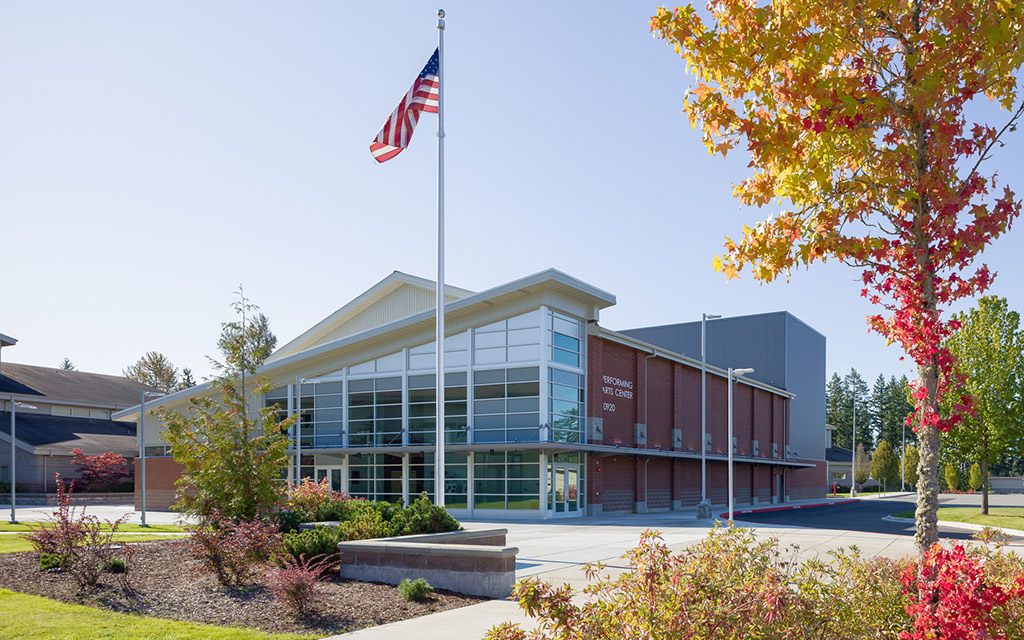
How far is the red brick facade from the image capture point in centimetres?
3803

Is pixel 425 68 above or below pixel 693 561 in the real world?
above

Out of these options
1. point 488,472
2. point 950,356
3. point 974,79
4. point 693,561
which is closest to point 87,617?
point 693,561

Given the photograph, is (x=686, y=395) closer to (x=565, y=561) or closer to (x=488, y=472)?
(x=488, y=472)

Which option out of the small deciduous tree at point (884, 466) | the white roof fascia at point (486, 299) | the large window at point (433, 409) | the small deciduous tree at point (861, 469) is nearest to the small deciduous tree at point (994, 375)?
the white roof fascia at point (486, 299)

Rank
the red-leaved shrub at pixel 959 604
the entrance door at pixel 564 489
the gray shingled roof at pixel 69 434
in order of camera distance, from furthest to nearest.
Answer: the gray shingled roof at pixel 69 434
the entrance door at pixel 564 489
the red-leaved shrub at pixel 959 604

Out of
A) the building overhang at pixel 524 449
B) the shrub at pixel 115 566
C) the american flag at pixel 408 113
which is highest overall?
the american flag at pixel 408 113

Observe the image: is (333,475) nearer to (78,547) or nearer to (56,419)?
(78,547)

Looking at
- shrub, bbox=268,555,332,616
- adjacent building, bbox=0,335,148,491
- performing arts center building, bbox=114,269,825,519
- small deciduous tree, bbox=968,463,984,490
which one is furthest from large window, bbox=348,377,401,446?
small deciduous tree, bbox=968,463,984,490

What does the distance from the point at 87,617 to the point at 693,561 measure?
824cm

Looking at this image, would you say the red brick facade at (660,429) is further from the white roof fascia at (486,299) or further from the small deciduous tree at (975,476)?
the small deciduous tree at (975,476)

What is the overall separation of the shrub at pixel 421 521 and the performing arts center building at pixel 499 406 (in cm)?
1763

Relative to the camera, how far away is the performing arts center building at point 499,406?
116 ft

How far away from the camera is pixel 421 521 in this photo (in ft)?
52.2

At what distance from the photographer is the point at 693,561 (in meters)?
→ 5.88
